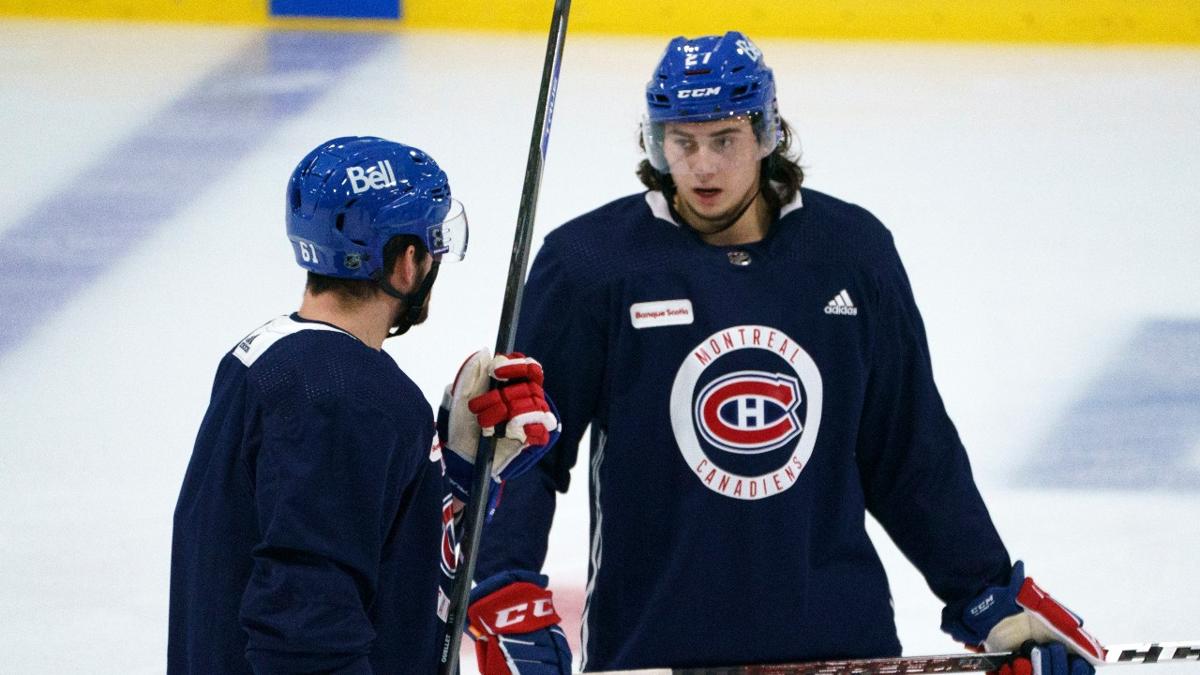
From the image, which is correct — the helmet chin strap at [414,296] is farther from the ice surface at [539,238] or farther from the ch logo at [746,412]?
the ice surface at [539,238]

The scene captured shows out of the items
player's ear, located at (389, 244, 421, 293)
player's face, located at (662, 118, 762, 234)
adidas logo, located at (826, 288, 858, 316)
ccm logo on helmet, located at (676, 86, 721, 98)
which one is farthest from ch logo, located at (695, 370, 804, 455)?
player's ear, located at (389, 244, 421, 293)

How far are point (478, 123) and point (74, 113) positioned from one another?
1434 millimetres

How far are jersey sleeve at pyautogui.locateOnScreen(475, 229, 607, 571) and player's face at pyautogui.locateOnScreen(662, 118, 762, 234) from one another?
0.17m

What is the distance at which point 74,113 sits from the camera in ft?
21.7

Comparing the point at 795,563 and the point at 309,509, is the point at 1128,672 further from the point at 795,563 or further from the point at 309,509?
the point at 309,509

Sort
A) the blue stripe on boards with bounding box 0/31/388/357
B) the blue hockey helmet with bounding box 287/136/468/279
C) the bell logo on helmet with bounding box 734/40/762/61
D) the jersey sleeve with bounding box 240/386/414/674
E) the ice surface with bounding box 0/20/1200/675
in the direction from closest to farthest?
the jersey sleeve with bounding box 240/386/414/674, the blue hockey helmet with bounding box 287/136/468/279, the bell logo on helmet with bounding box 734/40/762/61, the ice surface with bounding box 0/20/1200/675, the blue stripe on boards with bounding box 0/31/388/357

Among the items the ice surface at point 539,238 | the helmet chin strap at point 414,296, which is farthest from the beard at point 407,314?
the ice surface at point 539,238

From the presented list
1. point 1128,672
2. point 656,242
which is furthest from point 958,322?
point 656,242

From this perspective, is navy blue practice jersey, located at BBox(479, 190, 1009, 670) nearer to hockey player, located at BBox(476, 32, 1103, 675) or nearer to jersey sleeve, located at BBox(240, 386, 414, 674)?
hockey player, located at BBox(476, 32, 1103, 675)

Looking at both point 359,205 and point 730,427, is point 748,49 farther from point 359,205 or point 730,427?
point 359,205

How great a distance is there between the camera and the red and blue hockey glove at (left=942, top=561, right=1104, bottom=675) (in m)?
2.35

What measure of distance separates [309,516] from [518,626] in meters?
0.57

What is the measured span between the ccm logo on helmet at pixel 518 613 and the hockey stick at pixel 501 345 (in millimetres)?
148

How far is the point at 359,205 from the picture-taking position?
187 cm
